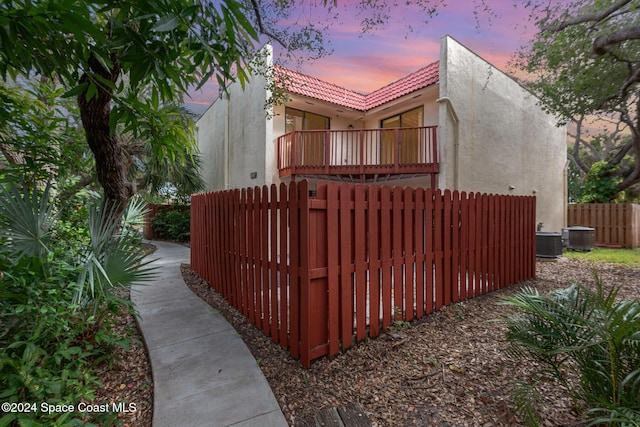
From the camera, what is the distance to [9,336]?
2.15 metres

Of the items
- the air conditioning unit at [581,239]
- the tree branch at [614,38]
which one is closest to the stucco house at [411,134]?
the air conditioning unit at [581,239]

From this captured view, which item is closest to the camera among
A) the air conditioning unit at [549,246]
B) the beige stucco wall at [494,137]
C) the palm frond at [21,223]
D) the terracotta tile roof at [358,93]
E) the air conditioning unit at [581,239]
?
the palm frond at [21,223]

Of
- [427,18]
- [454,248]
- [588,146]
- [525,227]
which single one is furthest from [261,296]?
[588,146]

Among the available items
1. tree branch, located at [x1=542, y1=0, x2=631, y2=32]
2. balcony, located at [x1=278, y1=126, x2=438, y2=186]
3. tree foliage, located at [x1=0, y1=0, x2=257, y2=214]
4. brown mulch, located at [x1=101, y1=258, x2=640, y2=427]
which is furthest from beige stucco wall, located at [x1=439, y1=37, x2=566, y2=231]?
tree foliage, located at [x1=0, y1=0, x2=257, y2=214]

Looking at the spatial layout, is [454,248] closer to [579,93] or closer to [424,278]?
[424,278]

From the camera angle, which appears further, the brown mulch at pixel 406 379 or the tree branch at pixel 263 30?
the tree branch at pixel 263 30

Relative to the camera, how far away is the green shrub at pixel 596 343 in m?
1.67

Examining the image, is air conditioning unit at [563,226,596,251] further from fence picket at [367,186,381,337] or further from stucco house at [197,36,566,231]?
fence picket at [367,186,381,337]

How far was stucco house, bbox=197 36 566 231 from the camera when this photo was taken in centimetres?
881

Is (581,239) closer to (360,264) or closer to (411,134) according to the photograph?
(411,134)

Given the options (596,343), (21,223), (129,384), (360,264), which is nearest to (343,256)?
(360,264)

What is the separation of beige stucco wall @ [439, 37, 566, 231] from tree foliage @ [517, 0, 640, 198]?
1220mm

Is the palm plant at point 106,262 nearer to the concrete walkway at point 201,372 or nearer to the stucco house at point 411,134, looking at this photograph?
the concrete walkway at point 201,372

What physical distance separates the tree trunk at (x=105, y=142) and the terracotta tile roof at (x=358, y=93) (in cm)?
640
